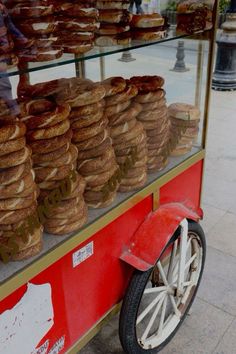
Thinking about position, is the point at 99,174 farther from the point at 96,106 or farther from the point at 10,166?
the point at 10,166

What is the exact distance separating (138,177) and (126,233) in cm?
24

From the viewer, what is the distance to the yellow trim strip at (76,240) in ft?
3.70

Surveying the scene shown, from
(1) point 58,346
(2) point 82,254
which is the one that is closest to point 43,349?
(1) point 58,346

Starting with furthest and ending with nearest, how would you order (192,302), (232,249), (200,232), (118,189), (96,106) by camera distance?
(232,249) < (192,302) < (200,232) < (118,189) < (96,106)

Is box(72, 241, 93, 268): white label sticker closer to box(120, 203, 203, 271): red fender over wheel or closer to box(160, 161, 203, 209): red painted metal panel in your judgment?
box(120, 203, 203, 271): red fender over wheel

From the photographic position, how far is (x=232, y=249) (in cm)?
249

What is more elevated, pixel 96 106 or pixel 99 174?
pixel 96 106

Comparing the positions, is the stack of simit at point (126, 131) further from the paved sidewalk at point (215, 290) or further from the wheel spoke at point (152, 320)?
the paved sidewalk at point (215, 290)

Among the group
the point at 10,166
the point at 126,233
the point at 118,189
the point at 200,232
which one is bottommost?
the point at 200,232

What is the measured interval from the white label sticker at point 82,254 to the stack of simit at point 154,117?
49 cm

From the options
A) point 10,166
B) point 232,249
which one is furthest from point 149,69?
point 10,166

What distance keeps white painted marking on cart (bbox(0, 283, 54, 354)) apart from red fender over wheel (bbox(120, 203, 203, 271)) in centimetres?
40

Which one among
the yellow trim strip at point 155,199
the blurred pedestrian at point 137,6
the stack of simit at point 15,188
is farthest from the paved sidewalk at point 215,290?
the blurred pedestrian at point 137,6

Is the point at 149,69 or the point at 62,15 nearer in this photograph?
the point at 62,15
